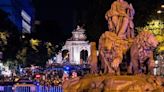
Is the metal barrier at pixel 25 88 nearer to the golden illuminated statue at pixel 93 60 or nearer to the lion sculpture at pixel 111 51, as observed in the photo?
the golden illuminated statue at pixel 93 60

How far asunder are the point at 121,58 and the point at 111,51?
424mm

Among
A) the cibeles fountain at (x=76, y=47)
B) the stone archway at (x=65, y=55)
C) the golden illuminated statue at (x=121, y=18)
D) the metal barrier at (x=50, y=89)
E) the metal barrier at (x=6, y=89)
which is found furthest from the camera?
the stone archway at (x=65, y=55)

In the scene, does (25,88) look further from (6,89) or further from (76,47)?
(76,47)

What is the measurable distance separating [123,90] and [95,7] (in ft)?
74.8

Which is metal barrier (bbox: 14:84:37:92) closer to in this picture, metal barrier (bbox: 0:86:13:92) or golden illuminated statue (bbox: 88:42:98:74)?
metal barrier (bbox: 0:86:13:92)

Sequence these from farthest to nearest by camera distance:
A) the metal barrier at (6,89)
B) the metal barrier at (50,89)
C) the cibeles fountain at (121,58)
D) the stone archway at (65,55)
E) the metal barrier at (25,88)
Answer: the stone archway at (65,55), the metal barrier at (6,89), the metal barrier at (25,88), the metal barrier at (50,89), the cibeles fountain at (121,58)

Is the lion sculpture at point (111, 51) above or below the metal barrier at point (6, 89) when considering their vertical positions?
above

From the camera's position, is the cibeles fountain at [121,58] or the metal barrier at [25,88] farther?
the metal barrier at [25,88]

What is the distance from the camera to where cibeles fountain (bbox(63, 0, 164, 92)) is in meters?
20.1

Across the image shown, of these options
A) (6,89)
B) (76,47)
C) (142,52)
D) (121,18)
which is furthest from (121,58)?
(76,47)

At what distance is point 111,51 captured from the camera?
71.4 feet

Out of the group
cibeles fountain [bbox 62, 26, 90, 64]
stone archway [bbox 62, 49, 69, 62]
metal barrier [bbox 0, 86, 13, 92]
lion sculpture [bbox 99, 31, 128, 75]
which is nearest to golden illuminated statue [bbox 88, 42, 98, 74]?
lion sculpture [bbox 99, 31, 128, 75]

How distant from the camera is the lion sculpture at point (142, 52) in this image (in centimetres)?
2109

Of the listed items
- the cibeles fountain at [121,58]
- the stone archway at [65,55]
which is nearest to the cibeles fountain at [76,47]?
the stone archway at [65,55]
